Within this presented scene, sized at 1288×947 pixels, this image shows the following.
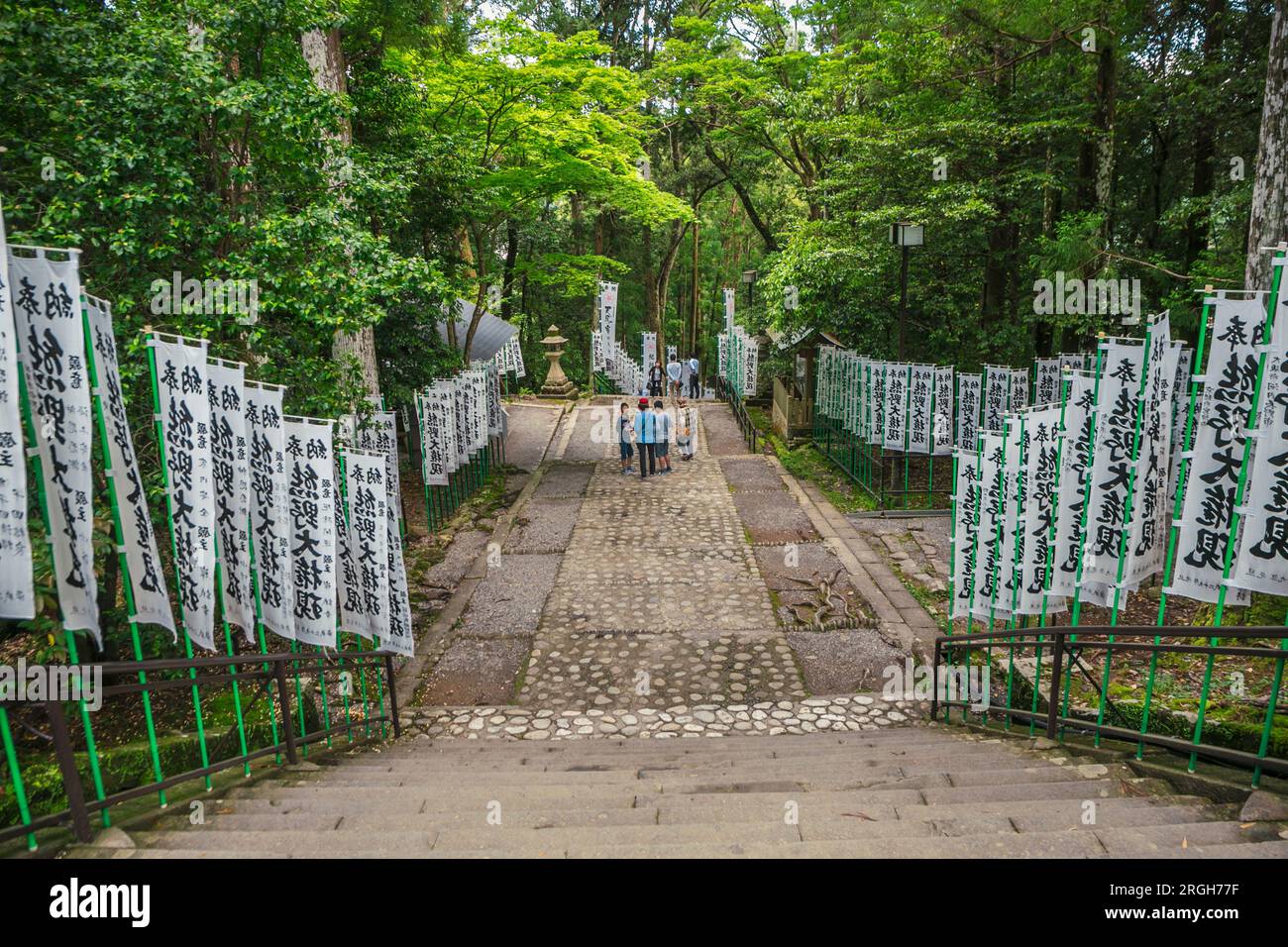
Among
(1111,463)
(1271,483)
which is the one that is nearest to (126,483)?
(1271,483)

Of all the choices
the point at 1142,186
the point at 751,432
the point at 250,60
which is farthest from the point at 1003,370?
the point at 250,60

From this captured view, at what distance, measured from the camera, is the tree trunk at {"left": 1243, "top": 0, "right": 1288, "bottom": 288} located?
7258mm

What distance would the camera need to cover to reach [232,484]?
5.85m

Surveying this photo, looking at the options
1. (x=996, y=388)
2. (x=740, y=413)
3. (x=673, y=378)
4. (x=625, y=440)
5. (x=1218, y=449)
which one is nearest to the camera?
(x=1218, y=449)

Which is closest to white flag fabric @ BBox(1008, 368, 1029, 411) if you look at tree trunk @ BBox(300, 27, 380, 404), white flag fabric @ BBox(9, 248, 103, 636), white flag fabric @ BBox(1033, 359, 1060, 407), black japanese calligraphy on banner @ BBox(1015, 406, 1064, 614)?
white flag fabric @ BBox(1033, 359, 1060, 407)

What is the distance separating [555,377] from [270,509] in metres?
21.5

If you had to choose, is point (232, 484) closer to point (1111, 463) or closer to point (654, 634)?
point (654, 634)

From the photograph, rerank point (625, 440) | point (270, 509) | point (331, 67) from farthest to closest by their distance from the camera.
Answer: point (625, 440), point (331, 67), point (270, 509)

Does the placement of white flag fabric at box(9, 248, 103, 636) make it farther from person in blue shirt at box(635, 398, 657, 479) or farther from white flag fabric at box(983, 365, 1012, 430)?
white flag fabric at box(983, 365, 1012, 430)

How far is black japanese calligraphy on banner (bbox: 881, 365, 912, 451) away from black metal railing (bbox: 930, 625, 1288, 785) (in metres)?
6.08

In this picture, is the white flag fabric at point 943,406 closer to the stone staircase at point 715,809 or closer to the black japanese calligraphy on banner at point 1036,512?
the black japanese calligraphy on banner at point 1036,512

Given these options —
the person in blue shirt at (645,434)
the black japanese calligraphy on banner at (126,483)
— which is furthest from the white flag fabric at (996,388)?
the black japanese calligraphy on banner at (126,483)

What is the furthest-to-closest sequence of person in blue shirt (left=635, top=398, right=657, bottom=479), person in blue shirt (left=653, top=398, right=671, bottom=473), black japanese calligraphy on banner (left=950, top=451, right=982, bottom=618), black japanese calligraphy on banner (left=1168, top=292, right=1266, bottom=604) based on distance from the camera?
1. person in blue shirt (left=653, top=398, right=671, bottom=473)
2. person in blue shirt (left=635, top=398, right=657, bottom=479)
3. black japanese calligraphy on banner (left=950, top=451, right=982, bottom=618)
4. black japanese calligraphy on banner (left=1168, top=292, right=1266, bottom=604)

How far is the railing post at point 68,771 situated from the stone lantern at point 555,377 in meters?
23.3
